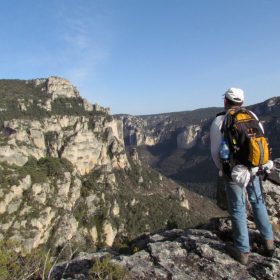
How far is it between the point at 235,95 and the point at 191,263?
3956 millimetres

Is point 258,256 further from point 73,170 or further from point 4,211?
point 73,170

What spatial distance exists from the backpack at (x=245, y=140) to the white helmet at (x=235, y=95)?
413mm

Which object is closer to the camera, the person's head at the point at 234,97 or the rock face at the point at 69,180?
the person's head at the point at 234,97

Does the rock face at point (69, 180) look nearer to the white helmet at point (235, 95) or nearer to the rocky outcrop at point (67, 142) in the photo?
the rocky outcrop at point (67, 142)

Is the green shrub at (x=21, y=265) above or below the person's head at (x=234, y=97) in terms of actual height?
below

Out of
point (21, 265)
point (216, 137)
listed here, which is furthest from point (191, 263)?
point (21, 265)

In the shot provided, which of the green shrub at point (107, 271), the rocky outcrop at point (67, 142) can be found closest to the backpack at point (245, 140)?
the green shrub at point (107, 271)

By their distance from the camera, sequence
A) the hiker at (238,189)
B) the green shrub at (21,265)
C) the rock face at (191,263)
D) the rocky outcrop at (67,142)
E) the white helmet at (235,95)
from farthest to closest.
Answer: the rocky outcrop at (67,142), the white helmet at (235,95), the hiker at (238,189), the rock face at (191,263), the green shrub at (21,265)

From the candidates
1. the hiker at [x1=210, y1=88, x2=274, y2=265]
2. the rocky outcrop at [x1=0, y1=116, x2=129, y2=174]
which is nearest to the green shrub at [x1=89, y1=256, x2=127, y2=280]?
the hiker at [x1=210, y1=88, x2=274, y2=265]

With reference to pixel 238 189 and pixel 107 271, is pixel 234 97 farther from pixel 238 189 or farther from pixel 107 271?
pixel 107 271

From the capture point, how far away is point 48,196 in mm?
94875

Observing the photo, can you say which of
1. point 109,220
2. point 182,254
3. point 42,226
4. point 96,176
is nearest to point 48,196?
point 42,226

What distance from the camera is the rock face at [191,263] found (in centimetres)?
680

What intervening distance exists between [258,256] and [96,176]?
131 meters
